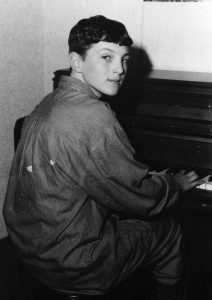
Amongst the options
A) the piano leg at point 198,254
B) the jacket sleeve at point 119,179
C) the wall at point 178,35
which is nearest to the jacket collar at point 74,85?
the jacket sleeve at point 119,179

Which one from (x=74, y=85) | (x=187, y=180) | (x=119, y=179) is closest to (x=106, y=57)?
(x=74, y=85)

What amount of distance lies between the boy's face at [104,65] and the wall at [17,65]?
143cm

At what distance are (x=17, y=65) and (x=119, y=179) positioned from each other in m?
1.88

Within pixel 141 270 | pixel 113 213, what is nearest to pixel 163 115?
pixel 113 213

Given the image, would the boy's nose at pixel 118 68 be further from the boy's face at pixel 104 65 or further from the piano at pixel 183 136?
the piano at pixel 183 136

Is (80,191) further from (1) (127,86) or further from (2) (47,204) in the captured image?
(1) (127,86)

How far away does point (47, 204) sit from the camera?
1.58 meters

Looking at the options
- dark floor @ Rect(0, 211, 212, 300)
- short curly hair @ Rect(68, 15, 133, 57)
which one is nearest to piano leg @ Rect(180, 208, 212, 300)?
dark floor @ Rect(0, 211, 212, 300)

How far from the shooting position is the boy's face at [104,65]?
1.69 metres

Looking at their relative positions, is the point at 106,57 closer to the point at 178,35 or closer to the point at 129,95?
the point at 129,95

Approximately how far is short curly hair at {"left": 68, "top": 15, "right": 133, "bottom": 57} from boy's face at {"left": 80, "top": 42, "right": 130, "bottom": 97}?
20 millimetres

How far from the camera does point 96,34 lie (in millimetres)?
1667

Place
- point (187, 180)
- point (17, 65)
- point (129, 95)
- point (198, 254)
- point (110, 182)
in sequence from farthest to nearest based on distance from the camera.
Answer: point (17, 65)
point (129, 95)
point (198, 254)
point (187, 180)
point (110, 182)

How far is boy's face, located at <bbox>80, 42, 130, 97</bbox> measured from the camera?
1.69 meters
